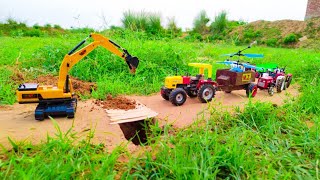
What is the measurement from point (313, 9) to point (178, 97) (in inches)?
589

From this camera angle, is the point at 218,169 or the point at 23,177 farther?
the point at 218,169

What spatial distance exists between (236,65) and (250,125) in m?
2.13

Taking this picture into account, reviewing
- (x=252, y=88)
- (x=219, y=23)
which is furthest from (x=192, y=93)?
(x=219, y=23)

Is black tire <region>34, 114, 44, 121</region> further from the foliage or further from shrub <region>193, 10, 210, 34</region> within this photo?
shrub <region>193, 10, 210, 34</region>

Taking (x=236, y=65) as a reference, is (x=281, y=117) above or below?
below

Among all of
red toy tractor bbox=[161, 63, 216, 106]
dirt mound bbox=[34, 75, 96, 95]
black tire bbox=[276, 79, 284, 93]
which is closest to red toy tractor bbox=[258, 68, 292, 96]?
black tire bbox=[276, 79, 284, 93]

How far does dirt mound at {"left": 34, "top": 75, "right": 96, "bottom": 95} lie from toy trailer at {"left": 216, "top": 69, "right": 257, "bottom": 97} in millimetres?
2200

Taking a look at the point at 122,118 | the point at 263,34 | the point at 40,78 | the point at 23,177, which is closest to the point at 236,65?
the point at 122,118

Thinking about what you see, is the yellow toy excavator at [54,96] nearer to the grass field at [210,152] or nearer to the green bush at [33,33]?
the grass field at [210,152]

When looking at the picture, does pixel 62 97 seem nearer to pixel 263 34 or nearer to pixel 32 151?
pixel 32 151

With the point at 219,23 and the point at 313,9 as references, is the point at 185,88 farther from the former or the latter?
the point at 313,9

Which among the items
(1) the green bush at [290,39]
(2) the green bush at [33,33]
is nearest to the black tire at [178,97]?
(1) the green bush at [290,39]

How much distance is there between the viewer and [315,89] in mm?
4605

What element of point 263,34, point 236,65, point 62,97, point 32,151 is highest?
point 263,34
